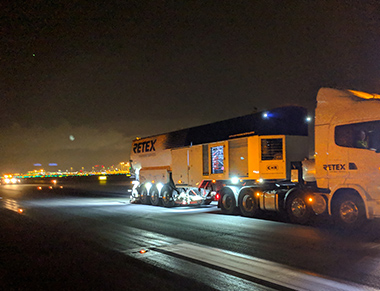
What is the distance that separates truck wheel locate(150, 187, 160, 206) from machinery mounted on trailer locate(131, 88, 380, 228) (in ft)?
0.19

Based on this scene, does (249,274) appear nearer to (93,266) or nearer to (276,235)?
(93,266)

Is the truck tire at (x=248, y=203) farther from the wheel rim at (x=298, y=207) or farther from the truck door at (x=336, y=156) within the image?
the truck door at (x=336, y=156)

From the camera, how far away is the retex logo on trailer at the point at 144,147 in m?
23.0

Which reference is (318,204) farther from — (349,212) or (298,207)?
(349,212)

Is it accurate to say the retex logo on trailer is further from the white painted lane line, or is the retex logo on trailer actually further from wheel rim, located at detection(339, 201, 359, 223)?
the white painted lane line

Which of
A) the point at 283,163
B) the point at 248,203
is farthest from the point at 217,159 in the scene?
the point at 283,163

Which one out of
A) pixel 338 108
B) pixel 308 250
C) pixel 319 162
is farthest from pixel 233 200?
pixel 308 250

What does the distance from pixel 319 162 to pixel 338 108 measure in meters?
1.79

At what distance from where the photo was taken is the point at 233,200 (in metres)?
16.0

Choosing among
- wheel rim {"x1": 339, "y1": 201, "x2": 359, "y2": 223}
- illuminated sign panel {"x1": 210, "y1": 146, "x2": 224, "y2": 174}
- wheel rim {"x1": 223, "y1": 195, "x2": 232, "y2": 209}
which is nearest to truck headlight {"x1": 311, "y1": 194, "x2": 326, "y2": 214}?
wheel rim {"x1": 339, "y1": 201, "x2": 359, "y2": 223}

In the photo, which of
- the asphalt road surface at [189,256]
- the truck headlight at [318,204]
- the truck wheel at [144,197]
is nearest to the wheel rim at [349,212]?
the asphalt road surface at [189,256]

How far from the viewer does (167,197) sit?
20797mm

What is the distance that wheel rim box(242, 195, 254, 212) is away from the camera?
15113mm

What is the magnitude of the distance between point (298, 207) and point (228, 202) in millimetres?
3893
